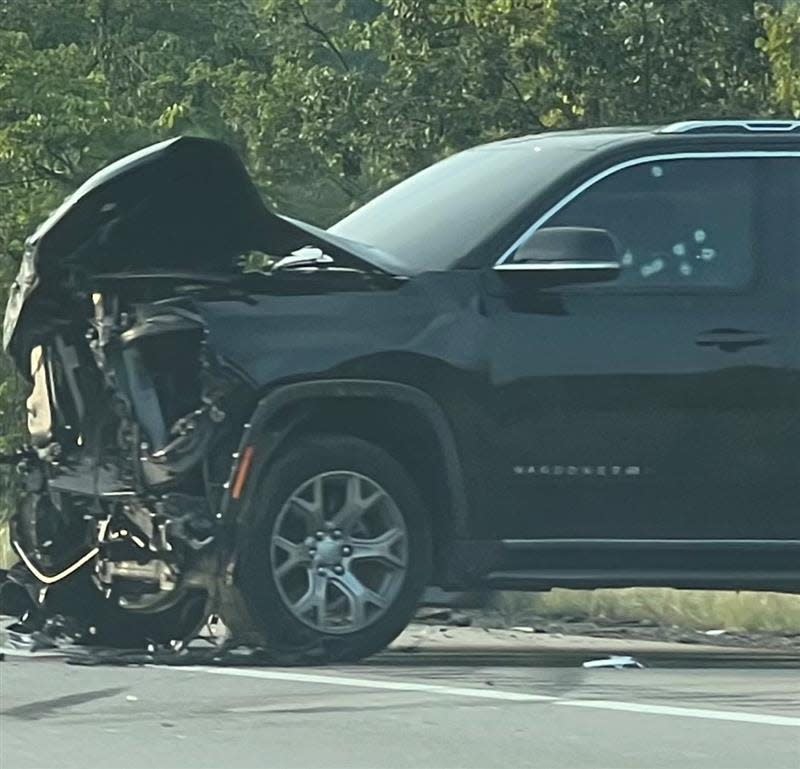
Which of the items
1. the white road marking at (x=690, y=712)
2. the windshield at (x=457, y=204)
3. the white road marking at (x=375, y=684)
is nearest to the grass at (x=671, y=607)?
the windshield at (x=457, y=204)

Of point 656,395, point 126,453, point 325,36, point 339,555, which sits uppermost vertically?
point 325,36

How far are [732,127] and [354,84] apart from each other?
1309 centimetres

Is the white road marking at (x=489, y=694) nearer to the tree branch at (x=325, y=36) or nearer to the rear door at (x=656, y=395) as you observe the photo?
the rear door at (x=656, y=395)

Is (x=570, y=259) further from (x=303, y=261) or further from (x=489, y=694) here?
(x=489, y=694)

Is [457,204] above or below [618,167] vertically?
below

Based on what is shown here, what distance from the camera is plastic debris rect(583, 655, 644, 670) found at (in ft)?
29.7

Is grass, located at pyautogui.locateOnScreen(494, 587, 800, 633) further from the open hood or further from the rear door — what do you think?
the open hood

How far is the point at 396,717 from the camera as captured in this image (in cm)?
762

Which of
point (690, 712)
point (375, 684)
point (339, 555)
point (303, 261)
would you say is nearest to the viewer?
point (690, 712)

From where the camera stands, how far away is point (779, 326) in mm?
8938

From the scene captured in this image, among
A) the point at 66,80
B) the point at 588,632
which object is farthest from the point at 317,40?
the point at 588,632

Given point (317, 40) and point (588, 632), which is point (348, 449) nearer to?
point (588, 632)

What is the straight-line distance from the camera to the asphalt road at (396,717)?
6.96m

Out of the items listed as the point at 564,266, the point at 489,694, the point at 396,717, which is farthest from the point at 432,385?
the point at 396,717
